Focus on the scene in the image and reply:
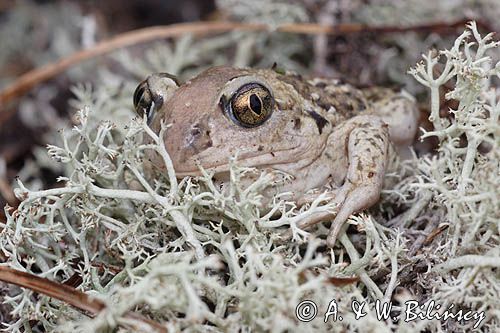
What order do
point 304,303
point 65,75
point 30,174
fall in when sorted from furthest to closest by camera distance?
→ 1. point 65,75
2. point 30,174
3. point 304,303

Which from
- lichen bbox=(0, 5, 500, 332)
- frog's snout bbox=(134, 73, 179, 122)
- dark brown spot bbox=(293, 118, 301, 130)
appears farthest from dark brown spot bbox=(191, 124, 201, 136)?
dark brown spot bbox=(293, 118, 301, 130)

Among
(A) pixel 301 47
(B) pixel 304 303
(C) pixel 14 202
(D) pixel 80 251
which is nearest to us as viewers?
(B) pixel 304 303

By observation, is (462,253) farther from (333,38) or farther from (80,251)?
(333,38)

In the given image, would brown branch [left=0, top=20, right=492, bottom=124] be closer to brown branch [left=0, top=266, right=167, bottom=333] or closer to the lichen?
the lichen

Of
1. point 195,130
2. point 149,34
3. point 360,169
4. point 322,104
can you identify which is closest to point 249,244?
point 195,130

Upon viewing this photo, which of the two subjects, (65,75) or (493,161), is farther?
(65,75)

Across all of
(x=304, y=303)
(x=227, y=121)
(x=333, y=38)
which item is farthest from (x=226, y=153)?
(x=333, y=38)
